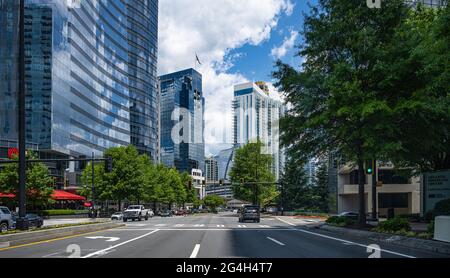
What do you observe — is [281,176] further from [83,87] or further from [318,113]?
[318,113]

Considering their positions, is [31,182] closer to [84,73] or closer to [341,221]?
[341,221]

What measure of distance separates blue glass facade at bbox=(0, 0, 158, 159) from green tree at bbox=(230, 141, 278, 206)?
1246 inches

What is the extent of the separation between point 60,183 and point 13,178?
98.6ft

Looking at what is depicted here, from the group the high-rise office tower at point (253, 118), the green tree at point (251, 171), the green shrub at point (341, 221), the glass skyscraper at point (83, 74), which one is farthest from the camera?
the high-rise office tower at point (253, 118)

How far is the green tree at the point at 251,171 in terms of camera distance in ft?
293

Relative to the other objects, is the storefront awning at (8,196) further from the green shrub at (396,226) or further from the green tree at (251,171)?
the green shrub at (396,226)

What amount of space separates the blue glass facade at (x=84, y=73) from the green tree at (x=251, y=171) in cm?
3165

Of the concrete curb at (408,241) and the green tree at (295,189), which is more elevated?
the concrete curb at (408,241)

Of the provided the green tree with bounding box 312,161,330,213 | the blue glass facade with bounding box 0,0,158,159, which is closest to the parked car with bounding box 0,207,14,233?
the blue glass facade with bounding box 0,0,158,159

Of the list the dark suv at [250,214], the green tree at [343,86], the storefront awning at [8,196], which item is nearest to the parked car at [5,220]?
the green tree at [343,86]

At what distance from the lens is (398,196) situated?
69.4 meters

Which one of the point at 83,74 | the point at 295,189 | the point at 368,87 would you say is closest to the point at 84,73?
the point at 83,74

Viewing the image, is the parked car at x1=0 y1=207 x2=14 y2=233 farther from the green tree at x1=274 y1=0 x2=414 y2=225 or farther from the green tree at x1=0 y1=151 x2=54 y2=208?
the green tree at x1=0 y1=151 x2=54 y2=208

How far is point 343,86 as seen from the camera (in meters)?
24.8
